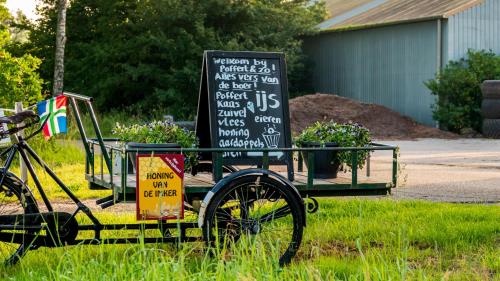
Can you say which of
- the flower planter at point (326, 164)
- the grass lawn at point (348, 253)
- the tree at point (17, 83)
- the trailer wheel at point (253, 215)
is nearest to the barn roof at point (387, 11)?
the tree at point (17, 83)

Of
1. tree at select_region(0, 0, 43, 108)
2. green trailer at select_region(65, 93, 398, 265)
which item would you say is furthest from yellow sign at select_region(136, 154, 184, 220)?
tree at select_region(0, 0, 43, 108)

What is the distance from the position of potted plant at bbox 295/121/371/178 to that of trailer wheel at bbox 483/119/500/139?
64.0 ft

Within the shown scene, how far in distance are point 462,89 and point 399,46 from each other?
9.97ft

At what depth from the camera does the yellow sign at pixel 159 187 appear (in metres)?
6.30

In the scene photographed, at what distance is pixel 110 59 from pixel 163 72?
2.40m

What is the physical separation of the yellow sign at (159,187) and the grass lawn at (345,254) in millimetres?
284

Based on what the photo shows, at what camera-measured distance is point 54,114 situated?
6855mm

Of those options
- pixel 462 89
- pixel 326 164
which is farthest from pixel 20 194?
pixel 462 89

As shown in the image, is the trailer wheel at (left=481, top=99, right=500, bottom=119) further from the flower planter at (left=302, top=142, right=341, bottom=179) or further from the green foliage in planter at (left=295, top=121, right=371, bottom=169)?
the flower planter at (left=302, top=142, right=341, bottom=179)

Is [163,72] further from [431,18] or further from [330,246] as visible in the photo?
[330,246]

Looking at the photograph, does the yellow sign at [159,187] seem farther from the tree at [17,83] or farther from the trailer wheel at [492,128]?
the trailer wheel at [492,128]

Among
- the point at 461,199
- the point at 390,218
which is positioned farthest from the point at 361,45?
the point at 390,218

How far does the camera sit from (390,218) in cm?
895

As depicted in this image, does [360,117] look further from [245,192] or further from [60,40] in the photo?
[245,192]
